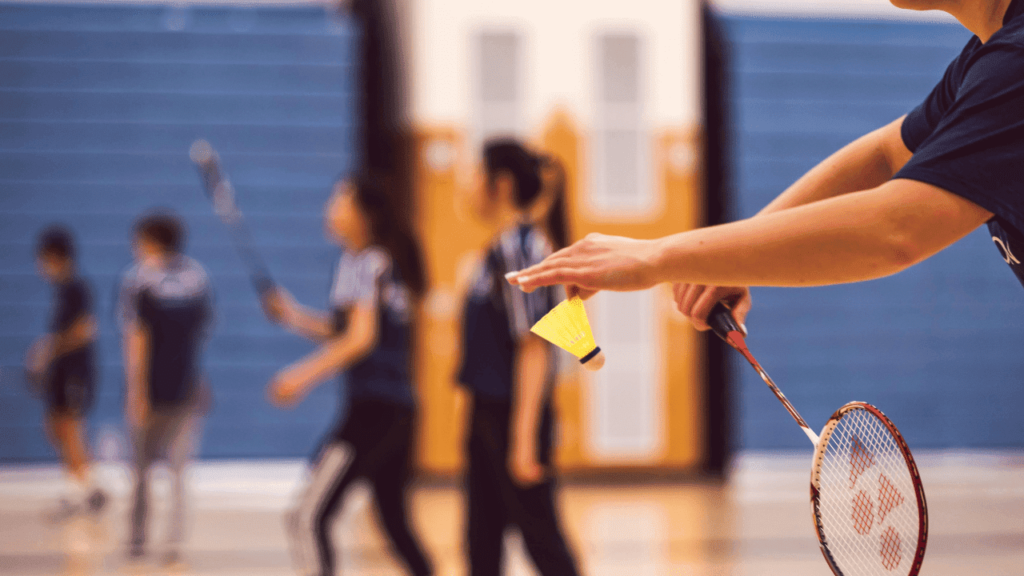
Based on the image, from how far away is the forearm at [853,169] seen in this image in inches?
52.1

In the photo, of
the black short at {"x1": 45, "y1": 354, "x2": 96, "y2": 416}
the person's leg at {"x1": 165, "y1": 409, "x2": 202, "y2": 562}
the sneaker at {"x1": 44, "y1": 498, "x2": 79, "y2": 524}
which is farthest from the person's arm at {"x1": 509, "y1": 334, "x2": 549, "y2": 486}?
the black short at {"x1": 45, "y1": 354, "x2": 96, "y2": 416}

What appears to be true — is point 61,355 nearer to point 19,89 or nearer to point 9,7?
point 19,89

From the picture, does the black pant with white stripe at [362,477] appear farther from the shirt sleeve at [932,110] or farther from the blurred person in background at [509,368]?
the shirt sleeve at [932,110]

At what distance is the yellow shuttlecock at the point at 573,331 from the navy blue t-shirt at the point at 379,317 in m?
1.85

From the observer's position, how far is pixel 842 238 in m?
0.94

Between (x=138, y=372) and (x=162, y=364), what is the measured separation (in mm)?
126

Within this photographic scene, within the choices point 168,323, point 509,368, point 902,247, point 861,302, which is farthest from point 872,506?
point 861,302

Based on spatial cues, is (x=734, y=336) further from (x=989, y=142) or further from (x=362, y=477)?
(x=362, y=477)

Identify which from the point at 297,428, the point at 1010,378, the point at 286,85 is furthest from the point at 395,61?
the point at 1010,378

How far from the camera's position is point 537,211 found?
2.63 metres

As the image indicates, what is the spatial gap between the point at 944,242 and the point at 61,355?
605cm

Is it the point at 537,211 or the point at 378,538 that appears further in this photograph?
the point at 378,538

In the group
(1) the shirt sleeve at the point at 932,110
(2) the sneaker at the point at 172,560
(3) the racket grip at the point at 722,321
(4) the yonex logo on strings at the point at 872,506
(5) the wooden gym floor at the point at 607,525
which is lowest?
(5) the wooden gym floor at the point at 607,525

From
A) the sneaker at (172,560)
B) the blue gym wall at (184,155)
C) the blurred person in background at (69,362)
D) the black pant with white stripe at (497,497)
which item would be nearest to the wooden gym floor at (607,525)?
the sneaker at (172,560)
